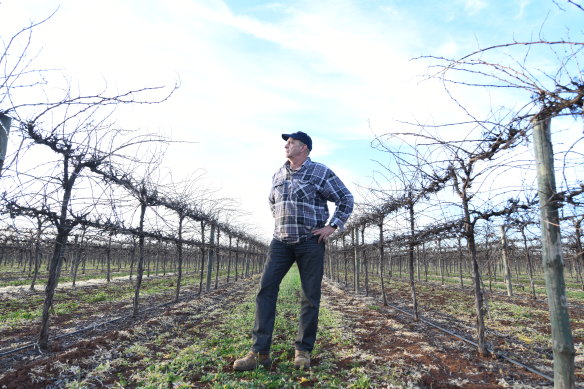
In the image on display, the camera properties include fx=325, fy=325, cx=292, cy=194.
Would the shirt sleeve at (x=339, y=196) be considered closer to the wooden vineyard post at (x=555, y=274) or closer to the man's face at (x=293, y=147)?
the man's face at (x=293, y=147)

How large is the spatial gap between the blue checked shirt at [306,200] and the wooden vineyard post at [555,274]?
1724 millimetres

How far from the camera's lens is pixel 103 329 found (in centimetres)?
685

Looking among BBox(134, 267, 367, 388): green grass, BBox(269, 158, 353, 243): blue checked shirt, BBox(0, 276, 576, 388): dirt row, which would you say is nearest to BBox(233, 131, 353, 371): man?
BBox(269, 158, 353, 243): blue checked shirt

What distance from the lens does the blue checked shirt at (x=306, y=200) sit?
346 centimetres

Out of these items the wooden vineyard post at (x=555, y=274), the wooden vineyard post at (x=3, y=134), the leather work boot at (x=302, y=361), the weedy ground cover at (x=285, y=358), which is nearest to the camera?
the wooden vineyard post at (x=555, y=274)

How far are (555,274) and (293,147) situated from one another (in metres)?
2.55

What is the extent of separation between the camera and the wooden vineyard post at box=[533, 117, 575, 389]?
7.80 ft

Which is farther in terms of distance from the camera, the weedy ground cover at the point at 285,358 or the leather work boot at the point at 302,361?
the leather work boot at the point at 302,361

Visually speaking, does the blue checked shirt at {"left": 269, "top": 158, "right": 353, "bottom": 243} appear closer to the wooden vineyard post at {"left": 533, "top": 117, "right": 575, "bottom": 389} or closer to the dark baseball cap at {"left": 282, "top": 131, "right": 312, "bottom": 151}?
the dark baseball cap at {"left": 282, "top": 131, "right": 312, "bottom": 151}

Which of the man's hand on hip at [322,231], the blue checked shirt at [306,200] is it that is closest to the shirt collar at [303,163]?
the blue checked shirt at [306,200]

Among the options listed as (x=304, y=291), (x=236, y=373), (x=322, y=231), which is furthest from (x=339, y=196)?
(x=236, y=373)

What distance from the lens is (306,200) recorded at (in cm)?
352

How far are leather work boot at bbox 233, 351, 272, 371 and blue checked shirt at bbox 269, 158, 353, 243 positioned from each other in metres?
1.18

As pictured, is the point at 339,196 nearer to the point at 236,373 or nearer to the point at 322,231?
the point at 322,231
